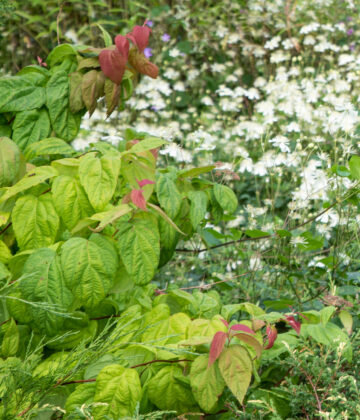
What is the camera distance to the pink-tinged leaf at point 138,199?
1.20 meters

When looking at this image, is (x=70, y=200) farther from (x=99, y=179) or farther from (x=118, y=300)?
(x=118, y=300)

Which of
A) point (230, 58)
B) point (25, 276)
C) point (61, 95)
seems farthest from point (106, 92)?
point (230, 58)

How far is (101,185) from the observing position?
124 cm

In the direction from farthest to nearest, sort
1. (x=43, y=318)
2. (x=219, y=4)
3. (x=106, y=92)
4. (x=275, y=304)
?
(x=219, y=4), (x=275, y=304), (x=106, y=92), (x=43, y=318)

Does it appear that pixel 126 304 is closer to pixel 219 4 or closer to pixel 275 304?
pixel 275 304

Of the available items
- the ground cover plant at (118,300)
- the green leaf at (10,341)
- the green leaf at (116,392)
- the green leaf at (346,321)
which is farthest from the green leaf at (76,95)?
the green leaf at (346,321)

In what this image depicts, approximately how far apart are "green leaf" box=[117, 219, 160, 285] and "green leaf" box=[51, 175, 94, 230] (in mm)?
101

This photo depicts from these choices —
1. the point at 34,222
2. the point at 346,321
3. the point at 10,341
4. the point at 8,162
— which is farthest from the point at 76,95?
the point at 346,321

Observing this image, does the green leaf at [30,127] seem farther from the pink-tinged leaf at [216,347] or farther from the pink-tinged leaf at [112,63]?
the pink-tinged leaf at [216,347]

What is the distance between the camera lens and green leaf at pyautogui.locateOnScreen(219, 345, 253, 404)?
1.10 meters

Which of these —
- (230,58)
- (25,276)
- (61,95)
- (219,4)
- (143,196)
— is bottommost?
(230,58)

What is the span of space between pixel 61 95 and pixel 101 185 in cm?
40

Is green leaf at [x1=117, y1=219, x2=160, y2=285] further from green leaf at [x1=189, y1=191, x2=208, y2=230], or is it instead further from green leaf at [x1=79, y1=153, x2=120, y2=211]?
green leaf at [x1=189, y1=191, x2=208, y2=230]

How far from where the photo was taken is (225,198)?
60.2 inches
